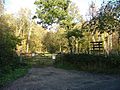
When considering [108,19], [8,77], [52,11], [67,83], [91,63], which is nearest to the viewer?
[67,83]

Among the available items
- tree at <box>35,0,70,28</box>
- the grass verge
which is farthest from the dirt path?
tree at <box>35,0,70,28</box>

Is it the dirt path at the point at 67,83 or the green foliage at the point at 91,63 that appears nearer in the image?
the dirt path at the point at 67,83

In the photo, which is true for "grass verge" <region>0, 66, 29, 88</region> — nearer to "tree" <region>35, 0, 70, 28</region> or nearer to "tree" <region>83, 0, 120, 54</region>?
"tree" <region>83, 0, 120, 54</region>

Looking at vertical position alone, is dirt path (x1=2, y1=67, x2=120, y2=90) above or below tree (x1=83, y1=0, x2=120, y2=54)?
below

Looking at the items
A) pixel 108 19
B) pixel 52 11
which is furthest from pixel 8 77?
pixel 52 11

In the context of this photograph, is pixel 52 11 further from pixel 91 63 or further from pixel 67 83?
pixel 67 83

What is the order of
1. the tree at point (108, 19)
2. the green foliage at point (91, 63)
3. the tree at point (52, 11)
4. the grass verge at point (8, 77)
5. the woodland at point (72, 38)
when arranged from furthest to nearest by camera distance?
the tree at point (52, 11) → the green foliage at point (91, 63) → the woodland at point (72, 38) → the tree at point (108, 19) → the grass verge at point (8, 77)

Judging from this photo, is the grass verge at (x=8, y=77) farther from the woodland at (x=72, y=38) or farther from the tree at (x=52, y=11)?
the tree at (x=52, y=11)

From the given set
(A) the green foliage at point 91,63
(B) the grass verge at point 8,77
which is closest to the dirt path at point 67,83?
(B) the grass verge at point 8,77

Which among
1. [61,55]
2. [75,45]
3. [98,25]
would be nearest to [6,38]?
[98,25]

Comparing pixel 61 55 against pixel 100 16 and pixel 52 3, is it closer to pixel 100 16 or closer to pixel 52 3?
pixel 52 3

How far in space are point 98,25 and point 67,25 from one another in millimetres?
12818

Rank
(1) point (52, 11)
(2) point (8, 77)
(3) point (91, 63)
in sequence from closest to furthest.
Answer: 1. (2) point (8, 77)
2. (3) point (91, 63)
3. (1) point (52, 11)

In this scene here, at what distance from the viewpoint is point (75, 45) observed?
38844 millimetres
